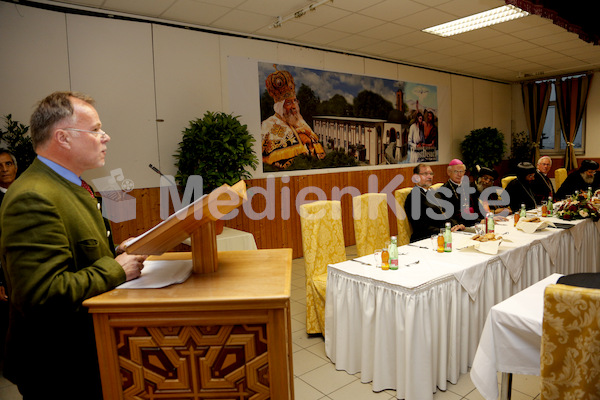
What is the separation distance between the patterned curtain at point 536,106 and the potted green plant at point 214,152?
884 centimetres

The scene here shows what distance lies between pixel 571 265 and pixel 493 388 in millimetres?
3045

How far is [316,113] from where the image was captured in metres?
6.42

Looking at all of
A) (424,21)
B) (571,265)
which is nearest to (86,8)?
(424,21)

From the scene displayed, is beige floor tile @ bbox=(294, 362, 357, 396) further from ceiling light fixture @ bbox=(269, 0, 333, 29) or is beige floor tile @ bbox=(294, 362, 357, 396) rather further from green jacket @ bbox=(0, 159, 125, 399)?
ceiling light fixture @ bbox=(269, 0, 333, 29)

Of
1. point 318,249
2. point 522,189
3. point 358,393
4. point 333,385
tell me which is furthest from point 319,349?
point 522,189

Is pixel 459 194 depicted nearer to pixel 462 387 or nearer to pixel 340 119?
pixel 462 387

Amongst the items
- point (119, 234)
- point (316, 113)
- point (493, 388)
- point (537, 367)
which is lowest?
point (493, 388)

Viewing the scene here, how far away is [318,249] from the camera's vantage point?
3.75 meters

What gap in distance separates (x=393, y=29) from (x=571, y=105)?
6598 millimetres

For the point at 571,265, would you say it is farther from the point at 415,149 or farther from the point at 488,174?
the point at 415,149

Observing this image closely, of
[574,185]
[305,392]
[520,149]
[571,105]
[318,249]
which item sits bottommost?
[305,392]

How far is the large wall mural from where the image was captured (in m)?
5.97

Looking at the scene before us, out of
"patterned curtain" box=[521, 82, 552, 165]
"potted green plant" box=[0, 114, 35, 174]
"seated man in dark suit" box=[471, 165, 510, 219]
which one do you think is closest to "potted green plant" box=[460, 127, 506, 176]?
"patterned curtain" box=[521, 82, 552, 165]

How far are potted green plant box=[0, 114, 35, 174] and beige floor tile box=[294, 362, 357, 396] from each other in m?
3.13
